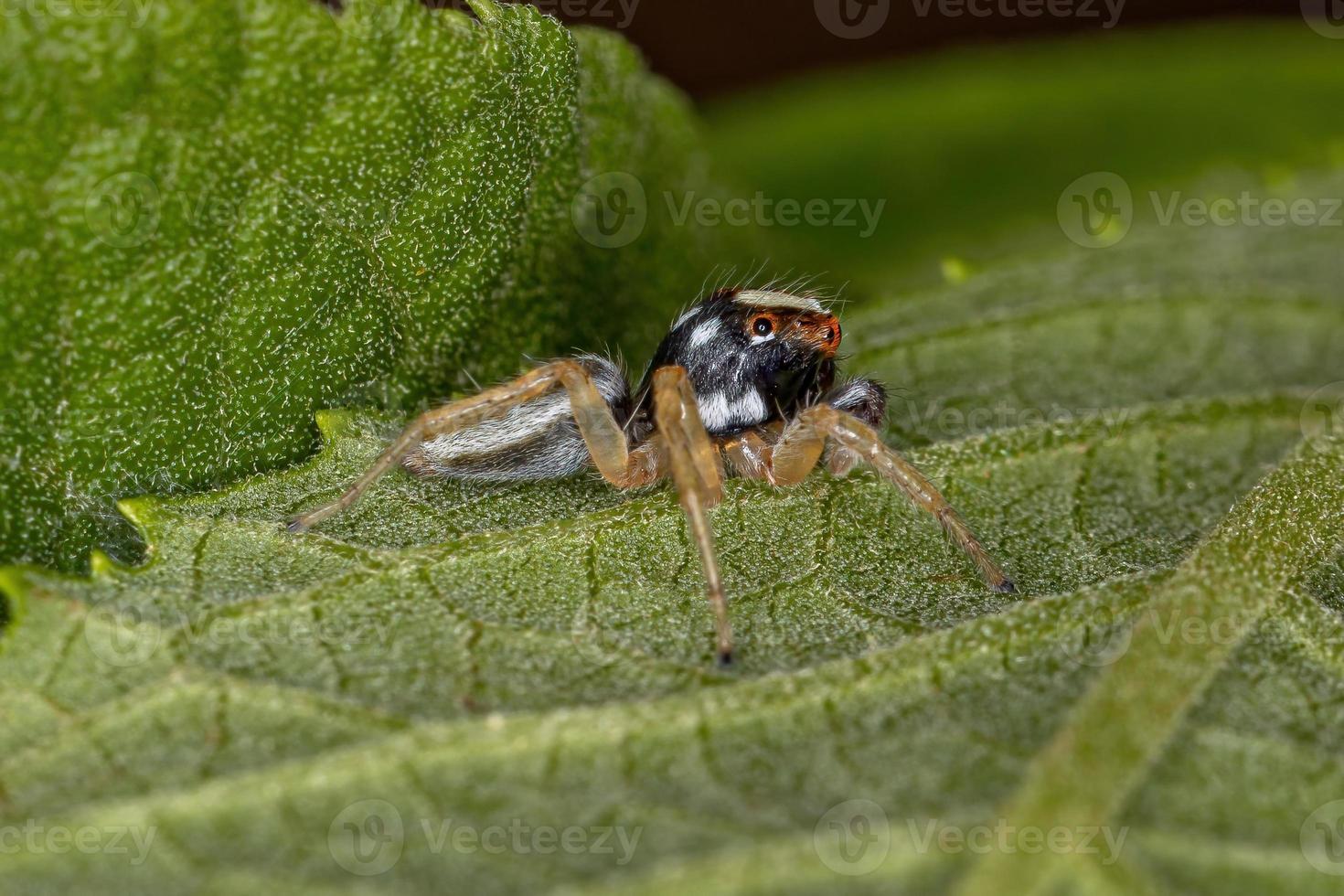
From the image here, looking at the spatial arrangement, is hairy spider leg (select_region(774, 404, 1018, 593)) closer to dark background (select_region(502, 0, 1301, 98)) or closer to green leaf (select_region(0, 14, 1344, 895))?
green leaf (select_region(0, 14, 1344, 895))

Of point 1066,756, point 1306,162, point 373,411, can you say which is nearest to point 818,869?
point 1066,756

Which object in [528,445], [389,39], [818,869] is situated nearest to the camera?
[818,869]

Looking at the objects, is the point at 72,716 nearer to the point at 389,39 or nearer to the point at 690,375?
the point at 389,39

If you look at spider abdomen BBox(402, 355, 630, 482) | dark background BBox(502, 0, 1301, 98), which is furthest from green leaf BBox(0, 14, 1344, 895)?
dark background BBox(502, 0, 1301, 98)

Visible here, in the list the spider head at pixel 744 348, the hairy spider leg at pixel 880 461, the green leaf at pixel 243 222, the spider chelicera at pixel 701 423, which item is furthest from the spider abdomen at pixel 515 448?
the hairy spider leg at pixel 880 461

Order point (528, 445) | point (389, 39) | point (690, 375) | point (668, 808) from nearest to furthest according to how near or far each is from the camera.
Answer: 1. point (668, 808)
2. point (389, 39)
3. point (528, 445)
4. point (690, 375)

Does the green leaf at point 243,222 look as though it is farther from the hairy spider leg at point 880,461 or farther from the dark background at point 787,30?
the dark background at point 787,30

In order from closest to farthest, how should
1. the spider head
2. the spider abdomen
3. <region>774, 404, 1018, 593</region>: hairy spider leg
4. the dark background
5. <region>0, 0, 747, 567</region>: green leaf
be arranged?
<region>0, 0, 747, 567</region>: green leaf → <region>774, 404, 1018, 593</region>: hairy spider leg → the spider abdomen → the spider head → the dark background
